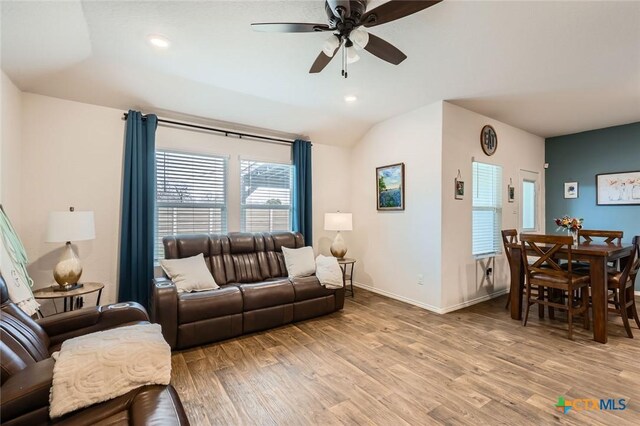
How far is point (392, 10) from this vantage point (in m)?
1.71

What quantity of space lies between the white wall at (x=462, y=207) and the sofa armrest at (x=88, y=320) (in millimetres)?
3349

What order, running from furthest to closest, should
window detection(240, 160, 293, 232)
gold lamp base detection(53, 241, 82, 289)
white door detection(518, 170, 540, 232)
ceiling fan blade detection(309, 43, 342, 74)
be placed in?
white door detection(518, 170, 540, 232), window detection(240, 160, 293, 232), gold lamp base detection(53, 241, 82, 289), ceiling fan blade detection(309, 43, 342, 74)

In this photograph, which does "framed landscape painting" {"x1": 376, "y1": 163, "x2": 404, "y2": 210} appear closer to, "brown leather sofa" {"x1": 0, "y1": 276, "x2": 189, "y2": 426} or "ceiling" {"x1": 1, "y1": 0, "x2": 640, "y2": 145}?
"ceiling" {"x1": 1, "y1": 0, "x2": 640, "y2": 145}

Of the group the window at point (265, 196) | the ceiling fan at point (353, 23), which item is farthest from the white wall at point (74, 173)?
the ceiling fan at point (353, 23)

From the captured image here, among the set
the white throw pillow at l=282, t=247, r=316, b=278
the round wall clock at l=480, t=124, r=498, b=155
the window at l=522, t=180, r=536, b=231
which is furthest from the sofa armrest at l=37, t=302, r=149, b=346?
the window at l=522, t=180, r=536, b=231

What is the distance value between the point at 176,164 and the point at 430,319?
12.3 feet

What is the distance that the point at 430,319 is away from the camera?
11.3ft

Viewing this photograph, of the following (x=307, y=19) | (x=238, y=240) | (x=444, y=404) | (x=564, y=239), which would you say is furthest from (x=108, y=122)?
(x=564, y=239)

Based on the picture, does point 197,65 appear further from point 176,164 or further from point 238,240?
point 238,240

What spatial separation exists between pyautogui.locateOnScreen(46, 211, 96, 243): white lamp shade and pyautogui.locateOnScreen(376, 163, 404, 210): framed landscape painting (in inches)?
143

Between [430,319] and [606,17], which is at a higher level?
[606,17]

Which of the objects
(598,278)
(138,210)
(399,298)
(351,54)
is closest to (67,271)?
(138,210)

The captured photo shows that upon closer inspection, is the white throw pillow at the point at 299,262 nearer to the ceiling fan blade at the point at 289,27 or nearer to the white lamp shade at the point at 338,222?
the white lamp shade at the point at 338,222

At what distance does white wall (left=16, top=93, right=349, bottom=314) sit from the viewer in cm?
293
